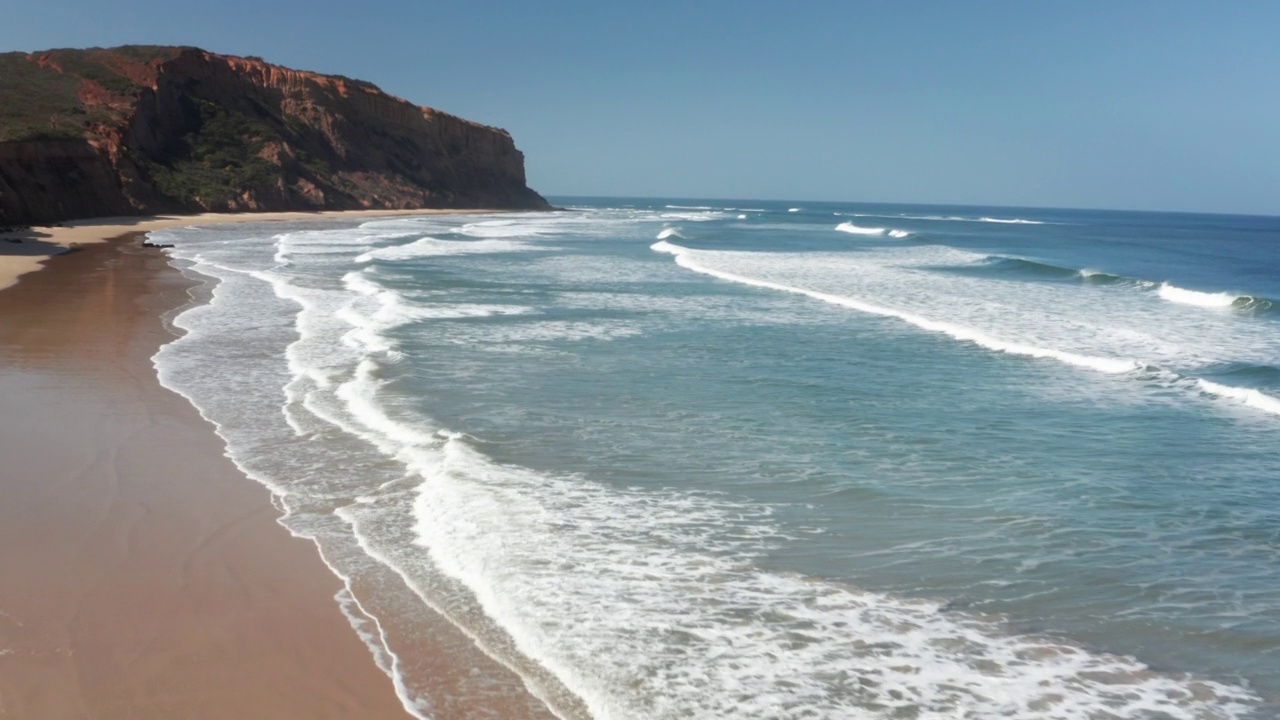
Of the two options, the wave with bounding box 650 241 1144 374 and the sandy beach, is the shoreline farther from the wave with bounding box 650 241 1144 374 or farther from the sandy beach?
the wave with bounding box 650 241 1144 374

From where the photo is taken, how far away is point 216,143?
221 feet

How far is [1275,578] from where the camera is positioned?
6715 mm

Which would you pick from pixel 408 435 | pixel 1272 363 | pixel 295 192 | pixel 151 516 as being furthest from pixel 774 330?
pixel 295 192

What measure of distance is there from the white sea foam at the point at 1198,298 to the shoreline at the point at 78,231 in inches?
1042

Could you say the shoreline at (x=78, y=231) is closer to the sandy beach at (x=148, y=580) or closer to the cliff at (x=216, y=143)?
the cliff at (x=216, y=143)

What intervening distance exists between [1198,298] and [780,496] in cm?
2149

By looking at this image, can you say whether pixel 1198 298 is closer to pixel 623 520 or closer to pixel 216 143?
pixel 623 520

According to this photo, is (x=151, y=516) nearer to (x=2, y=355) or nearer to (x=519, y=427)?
(x=519, y=427)

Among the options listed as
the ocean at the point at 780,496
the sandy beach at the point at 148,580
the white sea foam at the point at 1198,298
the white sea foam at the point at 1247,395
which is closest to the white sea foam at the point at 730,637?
the ocean at the point at 780,496

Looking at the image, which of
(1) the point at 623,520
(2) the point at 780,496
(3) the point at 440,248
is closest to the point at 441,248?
(3) the point at 440,248

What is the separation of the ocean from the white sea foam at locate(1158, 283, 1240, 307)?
18.2 feet

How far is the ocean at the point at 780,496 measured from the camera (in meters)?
5.23

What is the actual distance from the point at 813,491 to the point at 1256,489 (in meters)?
3.95

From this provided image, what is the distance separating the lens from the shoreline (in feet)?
82.1
